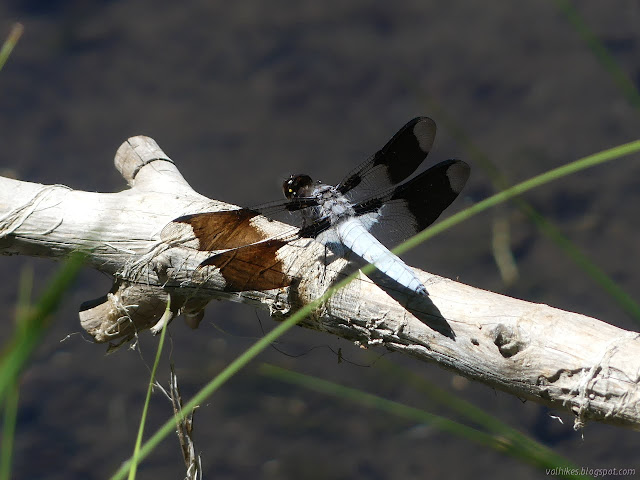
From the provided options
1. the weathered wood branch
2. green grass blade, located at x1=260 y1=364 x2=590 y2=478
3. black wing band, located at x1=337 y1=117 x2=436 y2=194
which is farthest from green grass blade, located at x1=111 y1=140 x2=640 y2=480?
black wing band, located at x1=337 y1=117 x2=436 y2=194

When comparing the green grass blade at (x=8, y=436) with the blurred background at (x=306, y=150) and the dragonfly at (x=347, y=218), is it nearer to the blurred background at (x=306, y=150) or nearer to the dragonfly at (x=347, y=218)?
the dragonfly at (x=347, y=218)

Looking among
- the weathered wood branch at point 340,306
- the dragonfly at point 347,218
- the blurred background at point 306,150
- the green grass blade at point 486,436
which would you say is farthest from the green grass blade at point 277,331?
the blurred background at point 306,150

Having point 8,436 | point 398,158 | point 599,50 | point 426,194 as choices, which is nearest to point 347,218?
point 426,194

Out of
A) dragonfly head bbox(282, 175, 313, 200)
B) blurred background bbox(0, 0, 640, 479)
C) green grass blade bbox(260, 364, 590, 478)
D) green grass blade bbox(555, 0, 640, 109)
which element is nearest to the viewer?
green grass blade bbox(260, 364, 590, 478)

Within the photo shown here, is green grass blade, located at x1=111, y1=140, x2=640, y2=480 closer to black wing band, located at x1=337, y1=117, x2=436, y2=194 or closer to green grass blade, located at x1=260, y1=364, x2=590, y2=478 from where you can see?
green grass blade, located at x1=260, y1=364, x2=590, y2=478

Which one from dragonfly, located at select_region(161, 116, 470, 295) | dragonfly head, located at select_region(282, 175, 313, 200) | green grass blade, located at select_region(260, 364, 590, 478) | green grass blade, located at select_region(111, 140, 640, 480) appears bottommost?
green grass blade, located at select_region(260, 364, 590, 478)

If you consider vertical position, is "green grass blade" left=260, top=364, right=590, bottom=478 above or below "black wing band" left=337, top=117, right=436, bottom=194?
below
